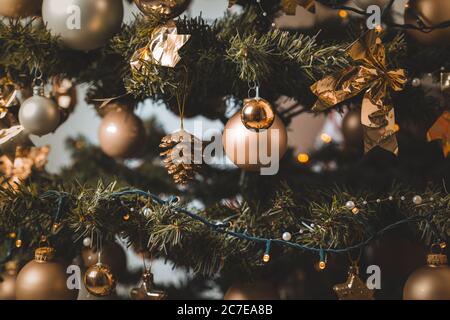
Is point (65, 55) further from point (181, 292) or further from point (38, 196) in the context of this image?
point (181, 292)

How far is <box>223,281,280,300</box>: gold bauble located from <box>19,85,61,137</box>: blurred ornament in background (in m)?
0.30

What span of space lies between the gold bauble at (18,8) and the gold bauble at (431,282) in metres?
0.55

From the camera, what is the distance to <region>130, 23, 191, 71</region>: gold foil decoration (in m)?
0.71

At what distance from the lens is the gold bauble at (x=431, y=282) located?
73 centimetres

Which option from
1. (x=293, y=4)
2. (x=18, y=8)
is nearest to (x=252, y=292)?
(x=293, y=4)

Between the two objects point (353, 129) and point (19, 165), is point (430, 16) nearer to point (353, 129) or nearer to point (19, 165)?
point (353, 129)

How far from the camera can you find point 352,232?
75 cm

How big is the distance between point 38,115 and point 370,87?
1.29 feet

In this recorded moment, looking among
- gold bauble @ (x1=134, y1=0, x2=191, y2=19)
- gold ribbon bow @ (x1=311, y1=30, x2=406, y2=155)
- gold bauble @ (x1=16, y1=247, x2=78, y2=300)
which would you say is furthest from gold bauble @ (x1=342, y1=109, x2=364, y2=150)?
gold bauble @ (x1=16, y1=247, x2=78, y2=300)

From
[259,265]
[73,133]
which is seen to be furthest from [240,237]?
[73,133]

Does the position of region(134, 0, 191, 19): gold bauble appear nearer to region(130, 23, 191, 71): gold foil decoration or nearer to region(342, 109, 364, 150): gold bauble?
region(130, 23, 191, 71): gold foil decoration

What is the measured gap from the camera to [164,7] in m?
0.73

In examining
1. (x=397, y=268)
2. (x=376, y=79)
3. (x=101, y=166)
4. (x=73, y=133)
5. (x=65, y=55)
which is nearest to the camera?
(x=376, y=79)

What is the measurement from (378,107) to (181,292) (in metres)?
0.45
